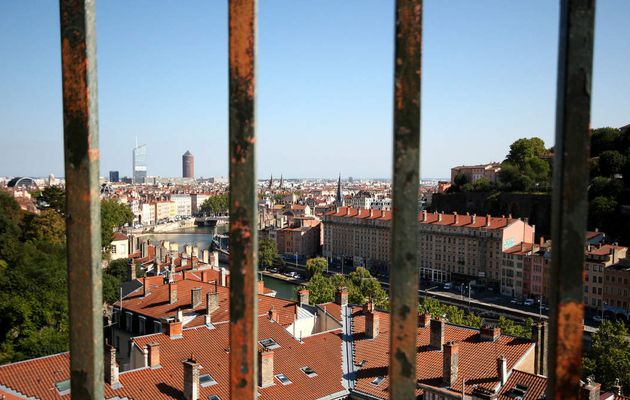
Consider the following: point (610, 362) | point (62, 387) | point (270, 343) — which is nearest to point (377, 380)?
point (270, 343)

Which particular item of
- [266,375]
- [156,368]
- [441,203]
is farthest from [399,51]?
[441,203]

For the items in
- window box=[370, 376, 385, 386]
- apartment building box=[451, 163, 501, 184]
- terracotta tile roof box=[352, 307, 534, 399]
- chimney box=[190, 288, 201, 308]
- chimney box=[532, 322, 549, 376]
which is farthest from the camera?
apartment building box=[451, 163, 501, 184]

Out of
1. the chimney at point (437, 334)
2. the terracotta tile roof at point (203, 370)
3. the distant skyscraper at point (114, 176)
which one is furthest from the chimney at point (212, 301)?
the distant skyscraper at point (114, 176)

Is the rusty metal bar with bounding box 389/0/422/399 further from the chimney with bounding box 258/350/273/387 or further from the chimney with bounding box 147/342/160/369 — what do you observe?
the chimney with bounding box 147/342/160/369

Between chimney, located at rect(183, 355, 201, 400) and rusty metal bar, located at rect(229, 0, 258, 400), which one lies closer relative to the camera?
rusty metal bar, located at rect(229, 0, 258, 400)

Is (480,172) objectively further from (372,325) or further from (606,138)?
(372,325)

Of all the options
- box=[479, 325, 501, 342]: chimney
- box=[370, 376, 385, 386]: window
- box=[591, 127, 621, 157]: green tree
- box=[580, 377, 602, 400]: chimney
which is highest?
box=[591, 127, 621, 157]: green tree

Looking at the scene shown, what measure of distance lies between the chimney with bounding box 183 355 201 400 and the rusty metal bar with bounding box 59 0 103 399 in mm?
7289

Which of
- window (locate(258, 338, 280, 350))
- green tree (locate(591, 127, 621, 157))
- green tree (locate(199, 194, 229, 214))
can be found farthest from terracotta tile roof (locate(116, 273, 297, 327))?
green tree (locate(199, 194, 229, 214))

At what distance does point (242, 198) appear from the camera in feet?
3.76

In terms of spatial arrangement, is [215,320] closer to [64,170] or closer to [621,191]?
[64,170]

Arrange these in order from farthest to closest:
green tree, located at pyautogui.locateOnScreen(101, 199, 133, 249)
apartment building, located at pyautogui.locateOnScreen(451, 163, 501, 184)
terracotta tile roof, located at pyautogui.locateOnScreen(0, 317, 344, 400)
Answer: apartment building, located at pyautogui.locateOnScreen(451, 163, 501, 184)
green tree, located at pyautogui.locateOnScreen(101, 199, 133, 249)
terracotta tile roof, located at pyautogui.locateOnScreen(0, 317, 344, 400)

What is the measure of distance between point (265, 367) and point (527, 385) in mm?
4092

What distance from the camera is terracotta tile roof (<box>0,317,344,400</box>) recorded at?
27.9ft
